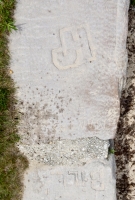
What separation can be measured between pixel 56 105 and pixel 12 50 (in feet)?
2.06

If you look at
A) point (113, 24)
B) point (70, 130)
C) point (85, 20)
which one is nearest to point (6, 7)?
point (85, 20)

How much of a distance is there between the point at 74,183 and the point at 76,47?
1.24m

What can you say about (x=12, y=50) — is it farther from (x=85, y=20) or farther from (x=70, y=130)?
(x=70, y=130)

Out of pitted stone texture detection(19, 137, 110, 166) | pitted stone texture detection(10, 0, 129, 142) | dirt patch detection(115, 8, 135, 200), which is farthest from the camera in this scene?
dirt patch detection(115, 8, 135, 200)

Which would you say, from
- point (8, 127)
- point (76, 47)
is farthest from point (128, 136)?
point (8, 127)

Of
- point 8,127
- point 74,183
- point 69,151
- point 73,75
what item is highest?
point 73,75

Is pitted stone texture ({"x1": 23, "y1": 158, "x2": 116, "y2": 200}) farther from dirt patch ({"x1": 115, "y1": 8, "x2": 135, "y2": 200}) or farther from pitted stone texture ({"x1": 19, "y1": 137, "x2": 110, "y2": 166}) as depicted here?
dirt patch ({"x1": 115, "y1": 8, "x2": 135, "y2": 200})

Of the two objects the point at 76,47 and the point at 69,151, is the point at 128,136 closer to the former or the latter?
the point at 69,151

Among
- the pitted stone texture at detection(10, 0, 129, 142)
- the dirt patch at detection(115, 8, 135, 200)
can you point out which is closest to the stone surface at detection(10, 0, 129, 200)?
the pitted stone texture at detection(10, 0, 129, 142)

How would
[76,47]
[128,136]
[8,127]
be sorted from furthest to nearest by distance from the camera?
1. [128,136]
2. [8,127]
3. [76,47]

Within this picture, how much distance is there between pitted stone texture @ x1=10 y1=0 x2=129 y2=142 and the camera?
106 inches

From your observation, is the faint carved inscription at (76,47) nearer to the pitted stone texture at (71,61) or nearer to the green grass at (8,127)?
the pitted stone texture at (71,61)

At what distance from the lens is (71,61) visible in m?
2.71

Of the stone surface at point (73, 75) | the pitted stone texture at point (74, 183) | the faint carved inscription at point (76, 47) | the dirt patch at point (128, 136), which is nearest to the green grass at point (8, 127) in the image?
the stone surface at point (73, 75)
